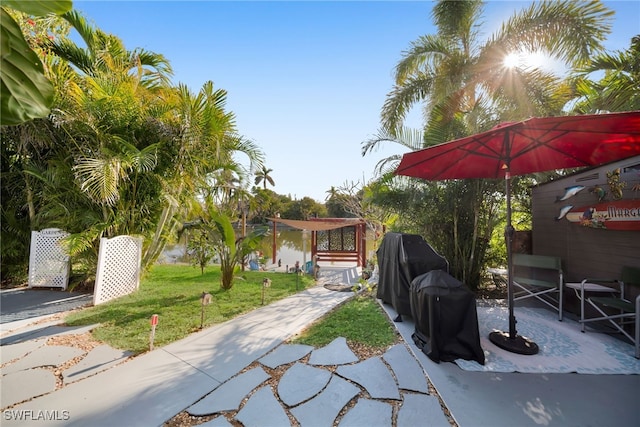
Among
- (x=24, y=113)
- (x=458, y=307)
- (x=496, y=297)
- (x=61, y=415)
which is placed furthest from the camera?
(x=496, y=297)

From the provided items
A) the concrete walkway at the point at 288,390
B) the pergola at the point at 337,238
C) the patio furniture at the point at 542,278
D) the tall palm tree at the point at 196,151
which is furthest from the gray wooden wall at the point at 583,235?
the tall palm tree at the point at 196,151

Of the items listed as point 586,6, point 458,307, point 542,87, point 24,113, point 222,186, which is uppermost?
point 586,6

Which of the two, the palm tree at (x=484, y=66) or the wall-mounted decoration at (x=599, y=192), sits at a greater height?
the palm tree at (x=484, y=66)

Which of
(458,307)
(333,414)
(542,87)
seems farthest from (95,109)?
(542,87)

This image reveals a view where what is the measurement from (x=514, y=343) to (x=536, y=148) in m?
2.58

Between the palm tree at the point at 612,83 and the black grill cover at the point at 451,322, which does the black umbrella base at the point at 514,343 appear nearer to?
the black grill cover at the point at 451,322

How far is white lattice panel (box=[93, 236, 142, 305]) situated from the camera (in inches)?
183

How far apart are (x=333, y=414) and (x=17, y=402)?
2.70 metres

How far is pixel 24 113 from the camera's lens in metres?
0.53

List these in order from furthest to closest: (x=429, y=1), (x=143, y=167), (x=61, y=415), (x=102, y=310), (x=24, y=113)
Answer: (x=429, y=1), (x=143, y=167), (x=102, y=310), (x=61, y=415), (x=24, y=113)

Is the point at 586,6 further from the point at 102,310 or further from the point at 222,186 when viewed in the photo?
the point at 102,310

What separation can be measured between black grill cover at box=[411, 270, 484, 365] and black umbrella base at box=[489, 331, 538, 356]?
0.55 metres

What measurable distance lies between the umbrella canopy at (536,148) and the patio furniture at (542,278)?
158 centimetres

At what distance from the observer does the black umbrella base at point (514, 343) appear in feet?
9.62
